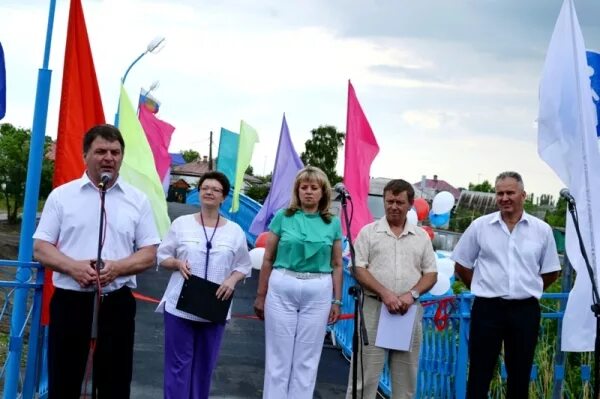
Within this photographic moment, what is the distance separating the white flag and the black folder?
227 cm

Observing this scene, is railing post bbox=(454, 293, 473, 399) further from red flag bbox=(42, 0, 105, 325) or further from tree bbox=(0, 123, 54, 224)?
tree bbox=(0, 123, 54, 224)

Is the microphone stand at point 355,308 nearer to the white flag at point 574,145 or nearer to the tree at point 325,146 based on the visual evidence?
the white flag at point 574,145

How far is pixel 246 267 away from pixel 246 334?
4.05 metres

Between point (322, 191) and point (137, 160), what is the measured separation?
364 centimetres

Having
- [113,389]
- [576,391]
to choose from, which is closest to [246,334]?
[576,391]

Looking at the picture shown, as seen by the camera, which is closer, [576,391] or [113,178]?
[113,178]

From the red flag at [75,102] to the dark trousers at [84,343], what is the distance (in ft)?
3.92

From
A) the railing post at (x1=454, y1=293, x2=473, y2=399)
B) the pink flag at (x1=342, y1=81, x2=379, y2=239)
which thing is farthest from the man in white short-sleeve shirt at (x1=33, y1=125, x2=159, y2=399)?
the pink flag at (x1=342, y1=81, x2=379, y2=239)

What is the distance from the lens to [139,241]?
419cm

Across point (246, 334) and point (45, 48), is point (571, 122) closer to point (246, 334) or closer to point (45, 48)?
point (45, 48)

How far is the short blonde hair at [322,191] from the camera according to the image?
4.85 meters

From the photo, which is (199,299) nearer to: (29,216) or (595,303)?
(29,216)

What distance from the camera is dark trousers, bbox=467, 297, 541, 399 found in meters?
4.85

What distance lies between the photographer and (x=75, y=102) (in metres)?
5.06
